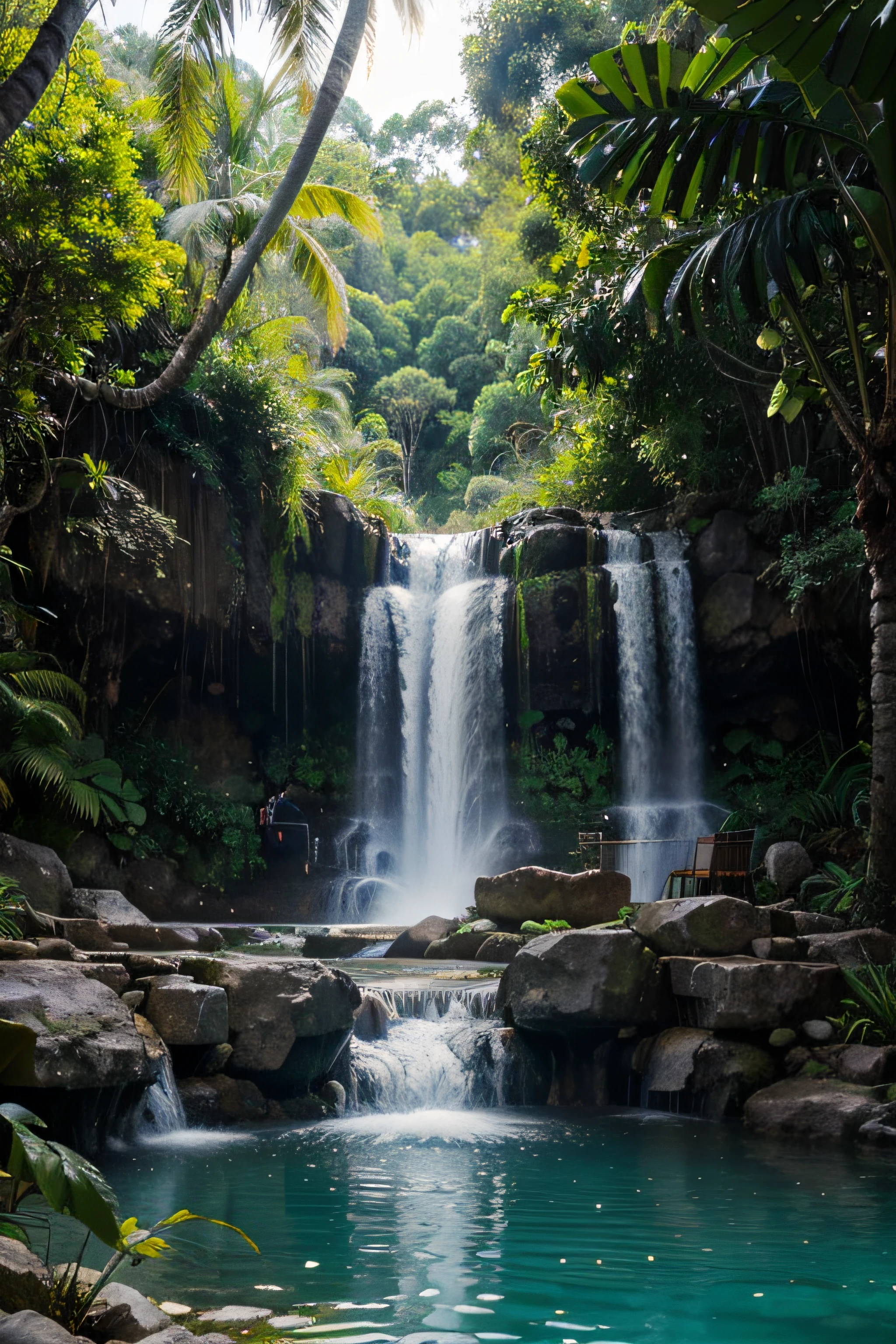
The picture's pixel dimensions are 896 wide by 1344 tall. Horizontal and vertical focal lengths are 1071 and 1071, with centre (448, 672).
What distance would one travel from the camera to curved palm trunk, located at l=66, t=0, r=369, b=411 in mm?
12172

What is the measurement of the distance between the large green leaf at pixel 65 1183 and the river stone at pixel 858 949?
270 inches

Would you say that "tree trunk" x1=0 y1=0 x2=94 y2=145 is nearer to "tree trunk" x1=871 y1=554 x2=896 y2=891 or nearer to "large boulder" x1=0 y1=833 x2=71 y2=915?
"large boulder" x1=0 y1=833 x2=71 y2=915

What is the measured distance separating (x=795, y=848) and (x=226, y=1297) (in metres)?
9.59

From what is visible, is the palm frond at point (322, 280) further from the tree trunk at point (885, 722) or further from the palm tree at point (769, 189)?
the tree trunk at point (885, 722)

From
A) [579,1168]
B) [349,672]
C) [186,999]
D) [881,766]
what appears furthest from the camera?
[349,672]

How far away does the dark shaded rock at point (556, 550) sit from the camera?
18812 millimetres

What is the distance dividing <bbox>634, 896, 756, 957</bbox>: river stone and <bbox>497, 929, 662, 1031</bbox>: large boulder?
226 millimetres

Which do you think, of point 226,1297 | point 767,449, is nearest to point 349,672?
point 767,449

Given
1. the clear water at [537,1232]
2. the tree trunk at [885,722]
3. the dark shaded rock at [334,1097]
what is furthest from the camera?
the tree trunk at [885,722]

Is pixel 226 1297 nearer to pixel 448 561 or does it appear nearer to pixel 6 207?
pixel 6 207

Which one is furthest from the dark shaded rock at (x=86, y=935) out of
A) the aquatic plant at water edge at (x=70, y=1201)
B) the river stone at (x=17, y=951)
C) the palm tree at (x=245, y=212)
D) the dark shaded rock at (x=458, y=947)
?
the palm tree at (x=245, y=212)

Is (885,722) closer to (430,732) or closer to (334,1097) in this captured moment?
(334,1097)

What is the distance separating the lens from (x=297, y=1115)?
26.2ft

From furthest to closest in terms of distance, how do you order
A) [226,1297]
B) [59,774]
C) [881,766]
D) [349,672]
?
[349,672], [59,774], [881,766], [226,1297]
